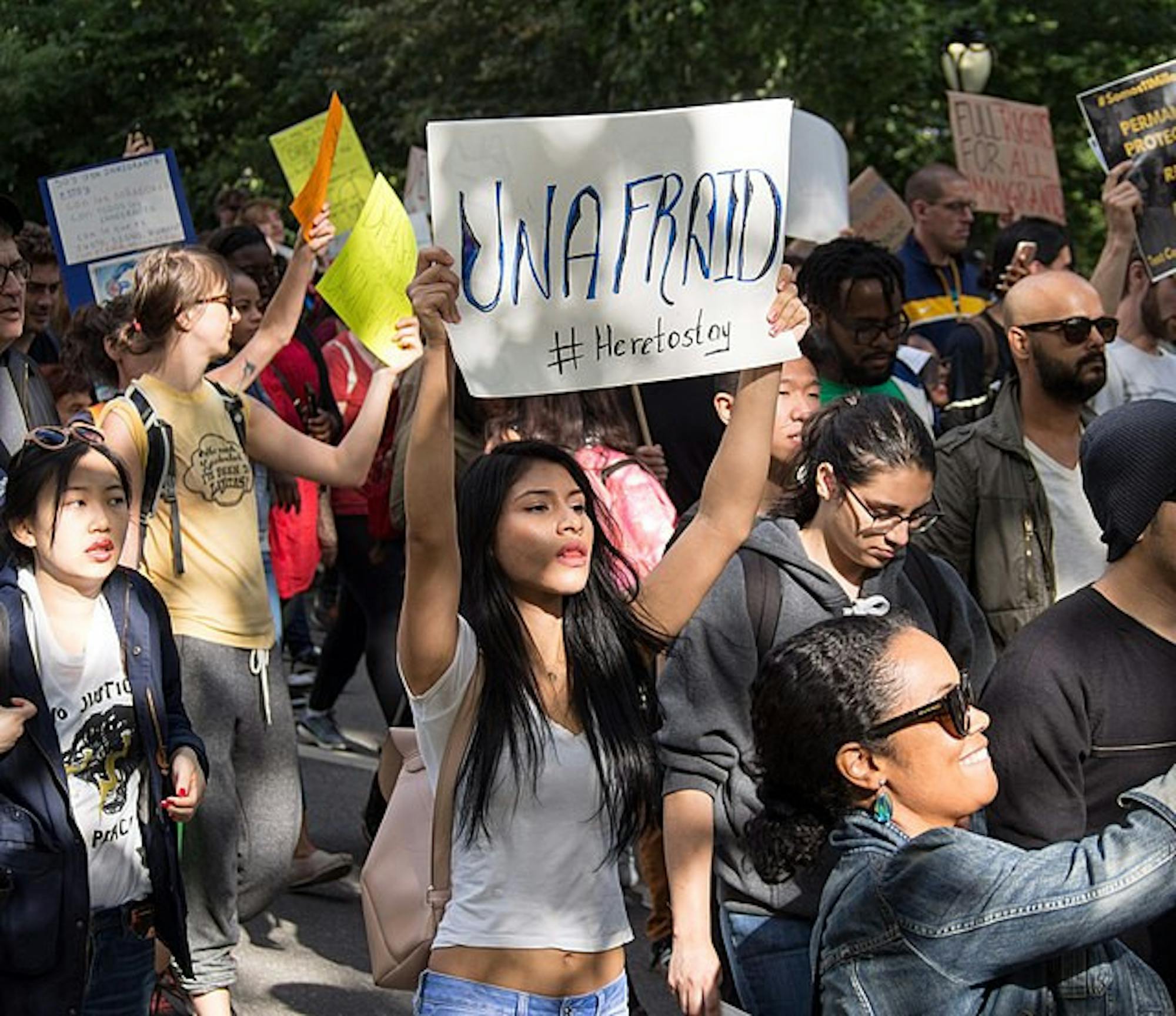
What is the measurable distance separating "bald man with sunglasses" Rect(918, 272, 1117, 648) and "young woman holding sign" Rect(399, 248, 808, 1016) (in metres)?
1.71

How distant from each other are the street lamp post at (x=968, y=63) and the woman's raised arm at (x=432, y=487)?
1503 centimetres

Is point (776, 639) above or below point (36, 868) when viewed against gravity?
above

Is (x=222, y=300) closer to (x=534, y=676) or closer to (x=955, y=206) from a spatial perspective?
(x=534, y=676)

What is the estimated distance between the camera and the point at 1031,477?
223 inches

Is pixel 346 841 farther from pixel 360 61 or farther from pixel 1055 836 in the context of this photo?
pixel 360 61

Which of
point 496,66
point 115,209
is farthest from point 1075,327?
point 496,66

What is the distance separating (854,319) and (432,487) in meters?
2.87

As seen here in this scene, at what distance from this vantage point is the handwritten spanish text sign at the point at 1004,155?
10547 mm

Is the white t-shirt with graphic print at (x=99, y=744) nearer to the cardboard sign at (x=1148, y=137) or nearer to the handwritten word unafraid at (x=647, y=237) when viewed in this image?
the handwritten word unafraid at (x=647, y=237)

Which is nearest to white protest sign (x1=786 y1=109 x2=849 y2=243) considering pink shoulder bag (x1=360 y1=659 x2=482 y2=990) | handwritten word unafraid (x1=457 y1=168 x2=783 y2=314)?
handwritten word unafraid (x1=457 y1=168 x2=783 y2=314)

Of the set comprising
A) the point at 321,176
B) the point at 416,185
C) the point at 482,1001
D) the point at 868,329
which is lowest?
the point at 482,1001

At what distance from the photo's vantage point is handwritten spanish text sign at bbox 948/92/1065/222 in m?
Result: 10.5

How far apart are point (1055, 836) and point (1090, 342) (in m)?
2.60

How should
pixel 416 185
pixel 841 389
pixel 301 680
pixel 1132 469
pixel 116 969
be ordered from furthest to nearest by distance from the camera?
pixel 416 185, pixel 301 680, pixel 841 389, pixel 116 969, pixel 1132 469
